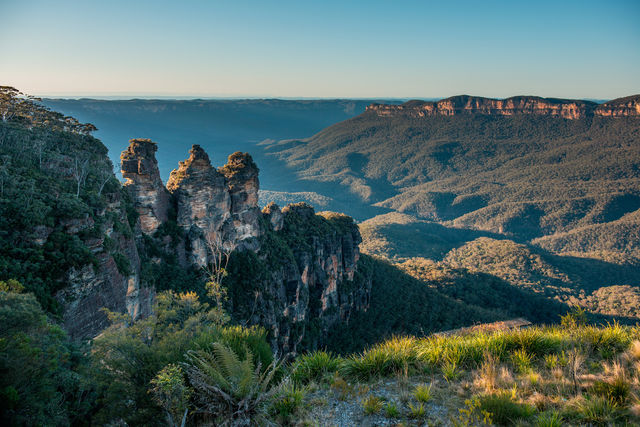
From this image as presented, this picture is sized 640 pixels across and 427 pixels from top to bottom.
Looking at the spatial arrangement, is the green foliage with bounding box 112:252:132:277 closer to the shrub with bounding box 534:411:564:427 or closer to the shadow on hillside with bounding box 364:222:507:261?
the shrub with bounding box 534:411:564:427

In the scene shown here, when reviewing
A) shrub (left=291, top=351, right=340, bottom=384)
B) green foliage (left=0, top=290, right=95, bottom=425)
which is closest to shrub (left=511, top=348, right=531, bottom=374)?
shrub (left=291, top=351, right=340, bottom=384)

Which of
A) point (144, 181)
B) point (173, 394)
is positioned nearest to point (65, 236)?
point (144, 181)

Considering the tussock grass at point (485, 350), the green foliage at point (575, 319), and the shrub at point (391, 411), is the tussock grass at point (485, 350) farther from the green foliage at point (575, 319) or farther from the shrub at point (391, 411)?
the shrub at point (391, 411)

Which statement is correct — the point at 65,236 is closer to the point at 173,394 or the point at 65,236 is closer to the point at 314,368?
the point at 173,394

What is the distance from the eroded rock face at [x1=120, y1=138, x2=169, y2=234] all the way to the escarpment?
87 millimetres

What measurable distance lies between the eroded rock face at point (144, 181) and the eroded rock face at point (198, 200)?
9.51 feet

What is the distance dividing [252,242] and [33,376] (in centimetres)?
3589

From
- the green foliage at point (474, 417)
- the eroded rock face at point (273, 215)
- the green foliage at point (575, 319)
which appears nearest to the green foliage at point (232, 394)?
the green foliage at point (474, 417)

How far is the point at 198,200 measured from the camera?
37.6 metres

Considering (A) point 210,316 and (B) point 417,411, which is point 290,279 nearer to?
(A) point 210,316

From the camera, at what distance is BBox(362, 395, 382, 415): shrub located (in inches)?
285

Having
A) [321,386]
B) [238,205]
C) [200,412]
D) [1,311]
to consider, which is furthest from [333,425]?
[238,205]

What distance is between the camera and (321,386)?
8.66 meters

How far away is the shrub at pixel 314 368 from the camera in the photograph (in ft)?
30.0
